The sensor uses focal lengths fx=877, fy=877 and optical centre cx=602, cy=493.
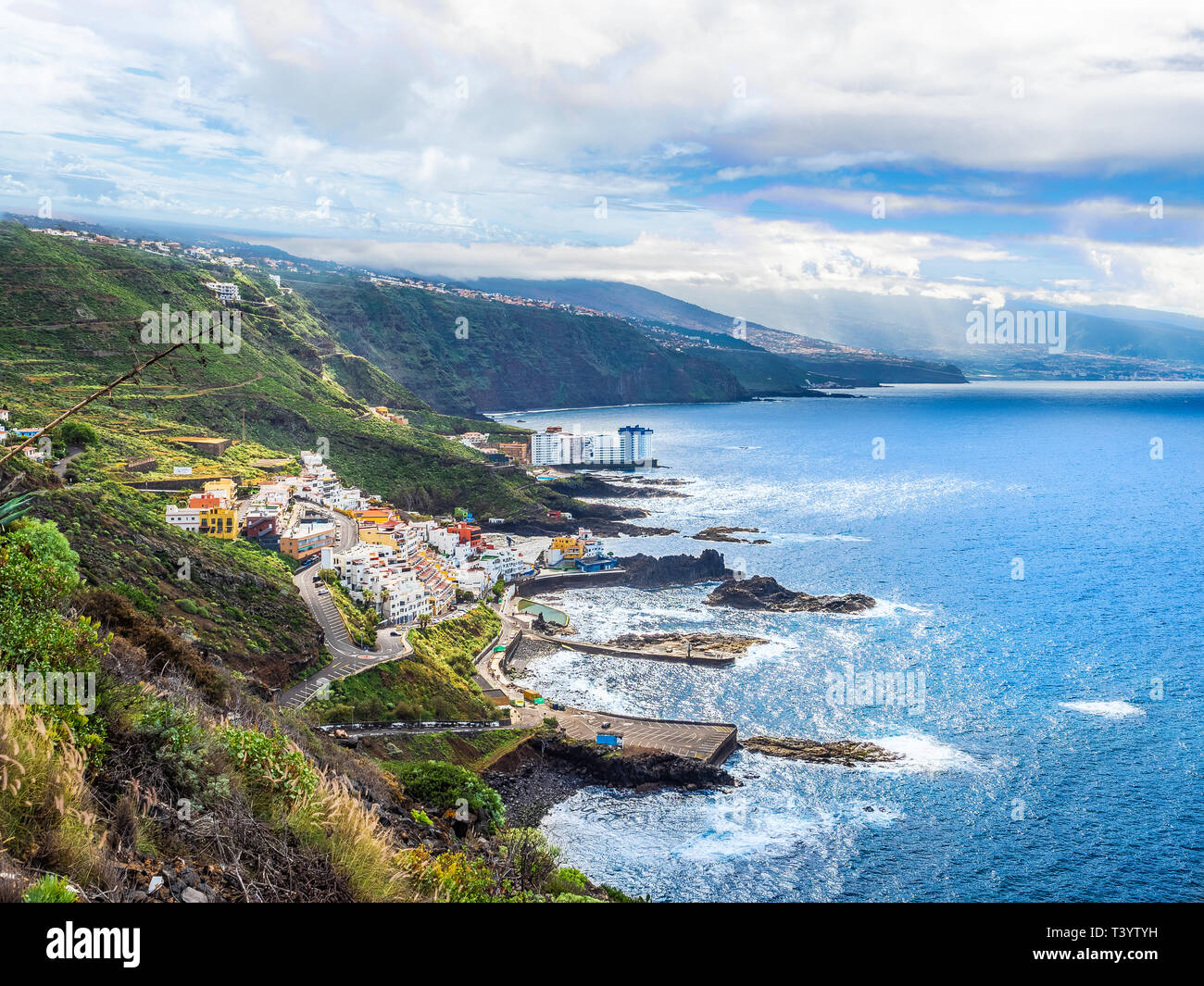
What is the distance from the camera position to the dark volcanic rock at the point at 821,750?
3083 centimetres

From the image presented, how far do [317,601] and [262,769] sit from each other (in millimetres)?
29794

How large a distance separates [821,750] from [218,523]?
26638mm

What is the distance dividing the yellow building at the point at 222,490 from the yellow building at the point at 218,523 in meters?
1.05

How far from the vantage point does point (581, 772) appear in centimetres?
3016

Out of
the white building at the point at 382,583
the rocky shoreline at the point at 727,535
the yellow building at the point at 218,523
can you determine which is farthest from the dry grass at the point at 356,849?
the rocky shoreline at the point at 727,535

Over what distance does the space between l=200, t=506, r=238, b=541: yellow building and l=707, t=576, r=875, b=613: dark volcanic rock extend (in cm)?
2561

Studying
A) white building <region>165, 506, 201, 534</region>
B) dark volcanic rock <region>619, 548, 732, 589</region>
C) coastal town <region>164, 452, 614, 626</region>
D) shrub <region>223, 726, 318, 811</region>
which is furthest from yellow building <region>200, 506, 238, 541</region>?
shrub <region>223, 726, 318, 811</region>

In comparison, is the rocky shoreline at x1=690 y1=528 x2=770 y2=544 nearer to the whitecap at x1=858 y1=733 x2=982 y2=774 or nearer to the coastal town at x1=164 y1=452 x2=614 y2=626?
the coastal town at x1=164 y1=452 x2=614 y2=626

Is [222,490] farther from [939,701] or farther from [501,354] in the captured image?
[501,354]

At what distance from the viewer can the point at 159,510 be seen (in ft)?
120

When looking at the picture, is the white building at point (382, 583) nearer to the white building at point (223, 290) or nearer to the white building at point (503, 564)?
the white building at point (503, 564)

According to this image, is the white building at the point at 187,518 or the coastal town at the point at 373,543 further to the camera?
the coastal town at the point at 373,543
